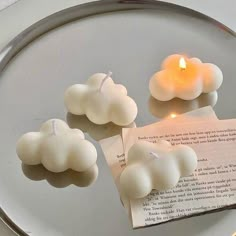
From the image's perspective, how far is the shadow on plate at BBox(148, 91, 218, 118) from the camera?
29.0 inches

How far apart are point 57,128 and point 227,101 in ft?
0.67

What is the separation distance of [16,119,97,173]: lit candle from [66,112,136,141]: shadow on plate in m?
0.03

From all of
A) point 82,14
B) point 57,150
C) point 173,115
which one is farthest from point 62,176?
point 82,14

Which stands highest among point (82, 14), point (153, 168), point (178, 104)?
point (82, 14)

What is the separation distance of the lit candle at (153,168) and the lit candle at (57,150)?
0.04 metres

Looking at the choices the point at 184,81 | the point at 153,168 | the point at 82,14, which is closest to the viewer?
the point at 153,168

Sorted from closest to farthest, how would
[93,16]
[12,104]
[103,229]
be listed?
[103,229]
[12,104]
[93,16]

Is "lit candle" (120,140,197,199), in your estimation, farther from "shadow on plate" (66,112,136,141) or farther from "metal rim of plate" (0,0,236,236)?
"metal rim of plate" (0,0,236,236)

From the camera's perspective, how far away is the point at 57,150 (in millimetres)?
652

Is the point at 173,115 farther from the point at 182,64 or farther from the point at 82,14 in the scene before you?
the point at 82,14

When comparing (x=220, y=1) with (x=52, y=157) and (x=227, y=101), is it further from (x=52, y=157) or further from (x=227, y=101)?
(x=52, y=157)

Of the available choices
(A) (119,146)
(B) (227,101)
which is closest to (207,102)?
(B) (227,101)

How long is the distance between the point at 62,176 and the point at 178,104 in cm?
16

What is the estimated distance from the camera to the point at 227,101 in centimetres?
74
